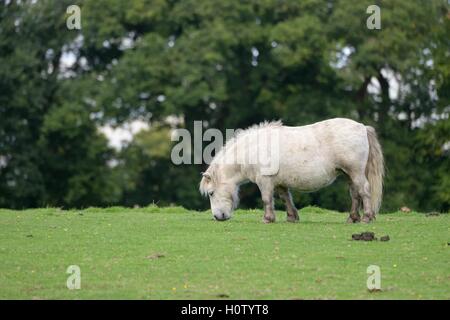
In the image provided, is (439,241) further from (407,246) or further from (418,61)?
(418,61)

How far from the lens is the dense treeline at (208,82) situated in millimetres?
42812

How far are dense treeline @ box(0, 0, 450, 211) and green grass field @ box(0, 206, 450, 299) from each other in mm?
22096

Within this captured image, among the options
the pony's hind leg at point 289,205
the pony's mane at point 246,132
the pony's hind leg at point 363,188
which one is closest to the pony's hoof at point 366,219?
the pony's hind leg at point 363,188

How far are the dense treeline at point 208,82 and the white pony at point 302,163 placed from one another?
67.2ft

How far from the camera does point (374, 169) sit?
66.3 ft

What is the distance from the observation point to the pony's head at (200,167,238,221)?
68.5 ft

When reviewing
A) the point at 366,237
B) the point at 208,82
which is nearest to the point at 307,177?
the point at 366,237

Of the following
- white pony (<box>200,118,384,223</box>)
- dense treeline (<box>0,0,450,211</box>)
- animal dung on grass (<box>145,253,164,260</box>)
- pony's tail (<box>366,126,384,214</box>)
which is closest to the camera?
animal dung on grass (<box>145,253,164,260</box>)

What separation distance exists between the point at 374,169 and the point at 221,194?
11.3ft

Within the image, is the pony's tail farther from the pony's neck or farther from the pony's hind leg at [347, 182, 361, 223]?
the pony's neck

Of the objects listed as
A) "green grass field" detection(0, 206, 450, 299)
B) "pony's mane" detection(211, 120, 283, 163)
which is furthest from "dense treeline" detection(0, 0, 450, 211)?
"green grass field" detection(0, 206, 450, 299)

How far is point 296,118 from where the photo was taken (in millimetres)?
42906

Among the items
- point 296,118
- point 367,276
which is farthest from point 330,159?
point 296,118
